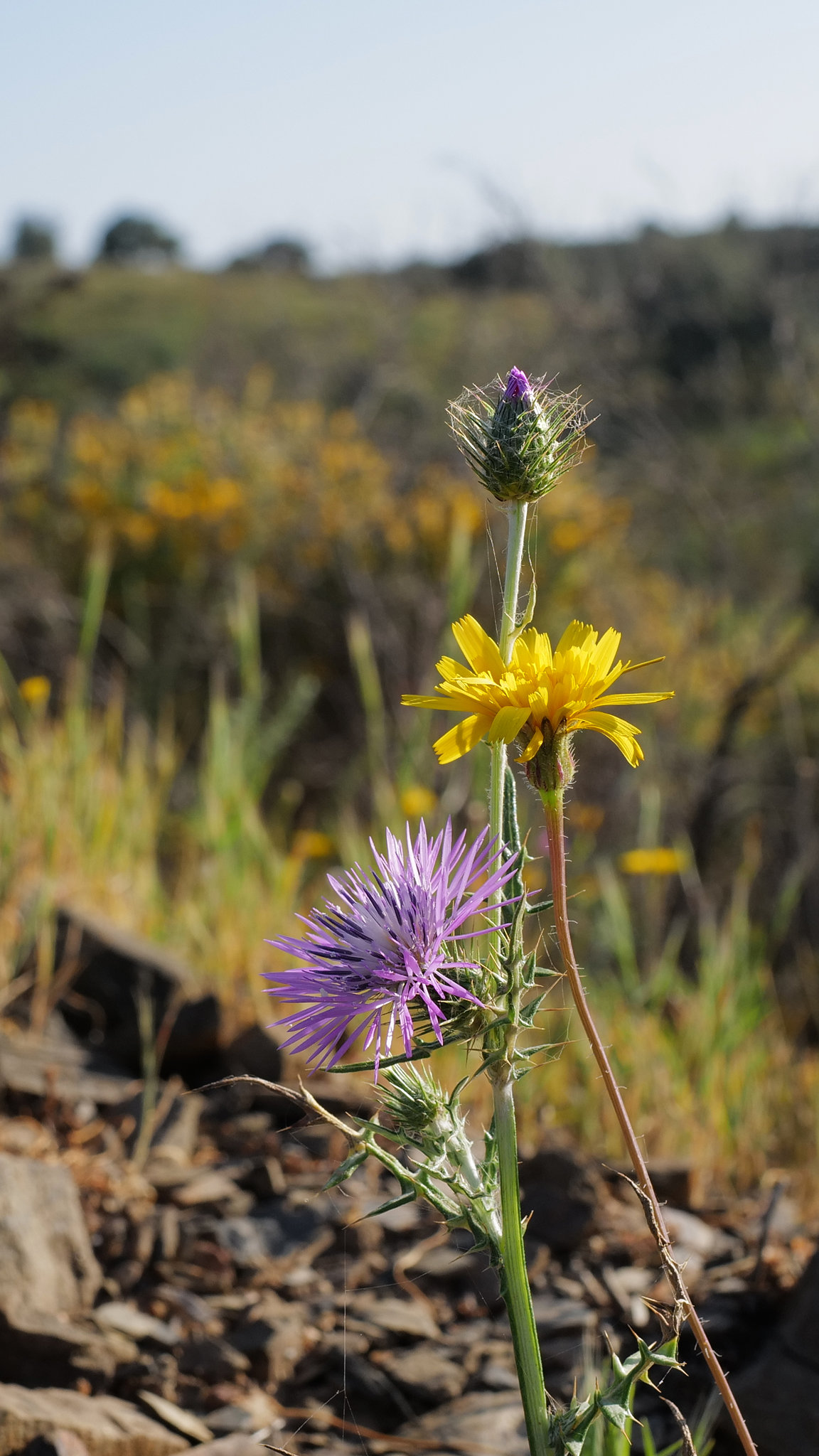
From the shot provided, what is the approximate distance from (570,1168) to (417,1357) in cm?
42

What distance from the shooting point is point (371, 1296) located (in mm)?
1744

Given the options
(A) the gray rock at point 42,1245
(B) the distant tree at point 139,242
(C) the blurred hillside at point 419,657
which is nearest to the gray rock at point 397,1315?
(A) the gray rock at point 42,1245

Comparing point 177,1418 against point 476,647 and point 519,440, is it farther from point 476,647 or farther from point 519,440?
point 519,440

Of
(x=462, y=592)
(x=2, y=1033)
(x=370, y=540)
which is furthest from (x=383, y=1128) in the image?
(x=370, y=540)

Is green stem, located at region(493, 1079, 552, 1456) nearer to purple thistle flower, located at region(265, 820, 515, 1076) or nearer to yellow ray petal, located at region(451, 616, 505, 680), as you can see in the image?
purple thistle flower, located at region(265, 820, 515, 1076)

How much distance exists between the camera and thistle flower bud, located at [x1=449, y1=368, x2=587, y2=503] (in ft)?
3.05

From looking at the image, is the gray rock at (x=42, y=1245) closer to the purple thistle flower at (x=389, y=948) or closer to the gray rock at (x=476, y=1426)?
the gray rock at (x=476, y=1426)

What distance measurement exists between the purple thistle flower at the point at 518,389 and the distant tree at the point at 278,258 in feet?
83.4

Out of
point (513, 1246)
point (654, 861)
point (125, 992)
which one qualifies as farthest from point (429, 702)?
point (654, 861)

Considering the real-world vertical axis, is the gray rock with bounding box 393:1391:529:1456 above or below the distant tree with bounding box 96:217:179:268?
below

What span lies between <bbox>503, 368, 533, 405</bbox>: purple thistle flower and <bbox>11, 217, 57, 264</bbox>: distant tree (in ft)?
115

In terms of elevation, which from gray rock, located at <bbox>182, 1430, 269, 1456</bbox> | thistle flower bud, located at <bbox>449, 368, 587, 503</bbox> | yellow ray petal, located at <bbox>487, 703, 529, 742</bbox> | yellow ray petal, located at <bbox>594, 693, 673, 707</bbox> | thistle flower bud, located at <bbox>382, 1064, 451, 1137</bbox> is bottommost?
gray rock, located at <bbox>182, 1430, 269, 1456</bbox>

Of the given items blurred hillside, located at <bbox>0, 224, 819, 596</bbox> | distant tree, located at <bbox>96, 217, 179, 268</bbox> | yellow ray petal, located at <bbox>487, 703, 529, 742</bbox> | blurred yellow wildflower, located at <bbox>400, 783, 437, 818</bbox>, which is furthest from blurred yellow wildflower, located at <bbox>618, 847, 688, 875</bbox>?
distant tree, located at <bbox>96, 217, 179, 268</bbox>

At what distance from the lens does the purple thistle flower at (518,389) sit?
0.93 meters
